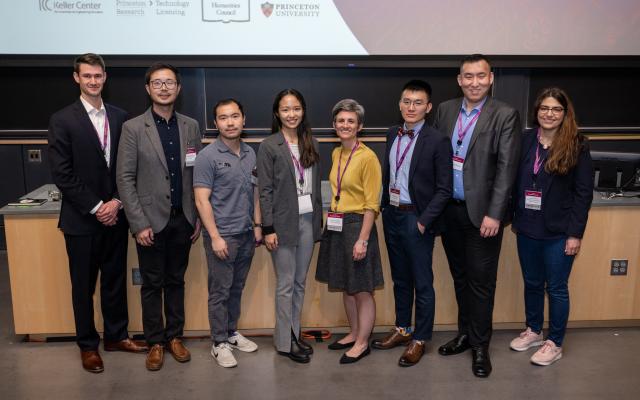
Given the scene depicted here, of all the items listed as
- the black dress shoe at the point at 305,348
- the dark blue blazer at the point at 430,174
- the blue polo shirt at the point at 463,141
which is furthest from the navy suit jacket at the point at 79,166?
the blue polo shirt at the point at 463,141

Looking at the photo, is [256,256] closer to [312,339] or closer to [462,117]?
[312,339]

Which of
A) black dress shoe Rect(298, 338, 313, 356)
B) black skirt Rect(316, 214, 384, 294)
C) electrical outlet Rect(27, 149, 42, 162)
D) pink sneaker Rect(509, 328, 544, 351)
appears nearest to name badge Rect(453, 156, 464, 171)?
black skirt Rect(316, 214, 384, 294)

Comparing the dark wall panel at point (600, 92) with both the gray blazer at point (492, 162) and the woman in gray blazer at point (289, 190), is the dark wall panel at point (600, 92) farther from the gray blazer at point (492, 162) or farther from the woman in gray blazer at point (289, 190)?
the woman in gray blazer at point (289, 190)

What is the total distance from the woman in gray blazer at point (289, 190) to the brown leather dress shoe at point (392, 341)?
63 centimetres

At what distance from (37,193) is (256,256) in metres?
1.54

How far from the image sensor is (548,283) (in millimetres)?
3295

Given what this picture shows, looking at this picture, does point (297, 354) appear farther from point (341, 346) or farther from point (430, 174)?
point (430, 174)

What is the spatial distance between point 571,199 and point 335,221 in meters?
1.25

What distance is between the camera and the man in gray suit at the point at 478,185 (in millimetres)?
3008

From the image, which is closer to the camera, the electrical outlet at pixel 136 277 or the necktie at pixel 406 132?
the necktie at pixel 406 132

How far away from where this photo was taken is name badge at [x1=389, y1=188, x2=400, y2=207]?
10.3ft

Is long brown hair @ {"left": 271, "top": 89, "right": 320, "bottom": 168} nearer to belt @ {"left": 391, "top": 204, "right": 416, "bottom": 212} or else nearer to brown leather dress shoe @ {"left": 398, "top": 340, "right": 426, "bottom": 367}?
belt @ {"left": 391, "top": 204, "right": 416, "bottom": 212}

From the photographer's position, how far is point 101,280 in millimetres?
3330

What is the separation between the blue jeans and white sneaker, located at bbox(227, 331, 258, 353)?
1622 mm
